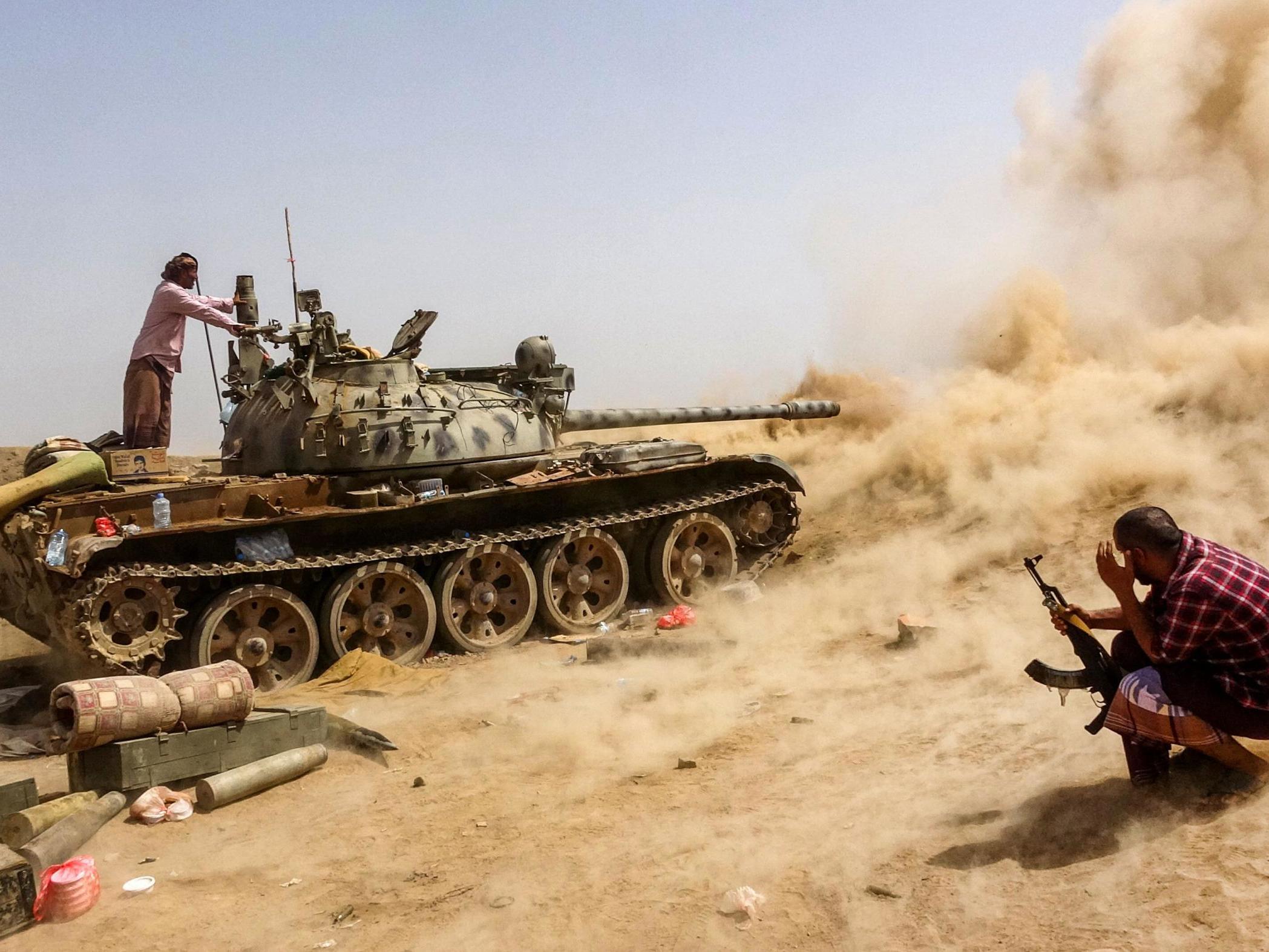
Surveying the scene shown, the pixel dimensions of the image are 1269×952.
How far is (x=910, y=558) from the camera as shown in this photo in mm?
13125

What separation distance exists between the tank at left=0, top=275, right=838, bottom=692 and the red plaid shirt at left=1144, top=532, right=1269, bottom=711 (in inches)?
278

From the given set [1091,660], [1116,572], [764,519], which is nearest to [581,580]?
[764,519]

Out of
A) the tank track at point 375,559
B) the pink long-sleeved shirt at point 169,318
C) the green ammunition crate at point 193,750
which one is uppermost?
the pink long-sleeved shirt at point 169,318

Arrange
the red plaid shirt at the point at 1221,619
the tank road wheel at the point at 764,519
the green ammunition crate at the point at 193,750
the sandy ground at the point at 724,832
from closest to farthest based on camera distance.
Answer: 1. the sandy ground at the point at 724,832
2. the red plaid shirt at the point at 1221,619
3. the green ammunition crate at the point at 193,750
4. the tank road wheel at the point at 764,519

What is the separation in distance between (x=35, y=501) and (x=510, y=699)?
13.0 ft

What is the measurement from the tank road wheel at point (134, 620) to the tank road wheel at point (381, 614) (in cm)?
140

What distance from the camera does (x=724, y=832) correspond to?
5.86 m

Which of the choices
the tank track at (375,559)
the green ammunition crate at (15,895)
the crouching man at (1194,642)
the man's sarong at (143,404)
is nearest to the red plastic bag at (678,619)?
the tank track at (375,559)

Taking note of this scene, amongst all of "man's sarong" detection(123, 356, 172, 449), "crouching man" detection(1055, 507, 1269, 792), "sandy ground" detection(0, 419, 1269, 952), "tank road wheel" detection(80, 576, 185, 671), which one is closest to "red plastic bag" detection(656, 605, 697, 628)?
"sandy ground" detection(0, 419, 1269, 952)

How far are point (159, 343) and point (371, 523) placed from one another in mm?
2652

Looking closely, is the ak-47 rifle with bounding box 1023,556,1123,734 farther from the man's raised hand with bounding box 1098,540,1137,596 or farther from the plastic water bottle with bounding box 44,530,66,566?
the plastic water bottle with bounding box 44,530,66,566

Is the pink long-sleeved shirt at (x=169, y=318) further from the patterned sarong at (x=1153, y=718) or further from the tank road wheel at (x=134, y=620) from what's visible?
the patterned sarong at (x=1153, y=718)

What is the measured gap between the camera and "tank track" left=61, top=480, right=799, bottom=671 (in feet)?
28.9

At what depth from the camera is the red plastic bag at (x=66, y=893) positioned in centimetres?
554
